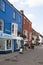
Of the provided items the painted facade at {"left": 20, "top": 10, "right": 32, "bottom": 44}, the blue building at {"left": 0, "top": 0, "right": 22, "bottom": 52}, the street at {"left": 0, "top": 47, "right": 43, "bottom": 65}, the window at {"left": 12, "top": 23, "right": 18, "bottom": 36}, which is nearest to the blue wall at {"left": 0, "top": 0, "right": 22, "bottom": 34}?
the blue building at {"left": 0, "top": 0, "right": 22, "bottom": 52}

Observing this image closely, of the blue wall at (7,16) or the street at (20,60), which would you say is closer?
the street at (20,60)

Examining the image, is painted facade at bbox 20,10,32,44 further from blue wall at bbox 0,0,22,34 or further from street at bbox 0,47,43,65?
street at bbox 0,47,43,65

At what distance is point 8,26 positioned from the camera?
1672 inches

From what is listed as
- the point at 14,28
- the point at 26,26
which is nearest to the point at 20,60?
the point at 14,28

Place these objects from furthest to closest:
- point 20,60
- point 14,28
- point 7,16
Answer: point 14,28, point 7,16, point 20,60

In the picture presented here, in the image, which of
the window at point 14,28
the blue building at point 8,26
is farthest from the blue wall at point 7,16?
the window at point 14,28

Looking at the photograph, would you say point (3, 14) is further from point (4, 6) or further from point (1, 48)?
point (1, 48)

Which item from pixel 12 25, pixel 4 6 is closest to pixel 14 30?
pixel 12 25

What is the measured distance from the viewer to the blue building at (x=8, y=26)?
3912cm

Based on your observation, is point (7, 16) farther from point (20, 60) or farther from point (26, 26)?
point (26, 26)

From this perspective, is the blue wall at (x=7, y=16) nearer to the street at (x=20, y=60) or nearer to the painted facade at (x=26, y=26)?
the street at (x=20, y=60)

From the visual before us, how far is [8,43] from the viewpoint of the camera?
42031 mm

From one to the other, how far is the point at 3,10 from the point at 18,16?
1139cm

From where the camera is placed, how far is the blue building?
3912 cm
